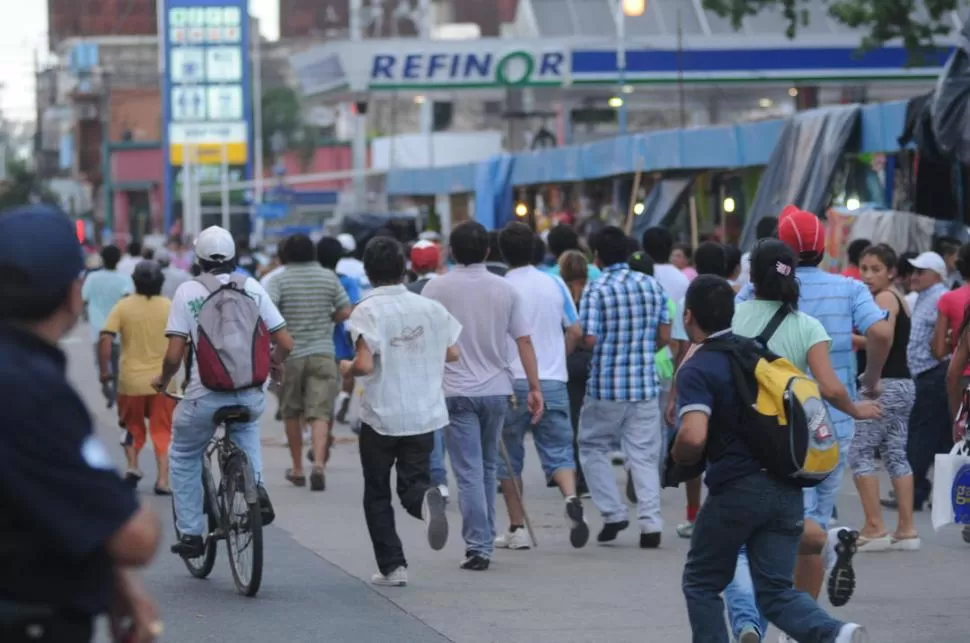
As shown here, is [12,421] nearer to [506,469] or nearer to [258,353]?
[258,353]

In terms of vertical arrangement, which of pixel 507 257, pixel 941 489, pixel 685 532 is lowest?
pixel 685 532

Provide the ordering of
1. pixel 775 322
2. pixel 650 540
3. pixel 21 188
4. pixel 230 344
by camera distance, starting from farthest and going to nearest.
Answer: pixel 21 188 → pixel 650 540 → pixel 230 344 → pixel 775 322

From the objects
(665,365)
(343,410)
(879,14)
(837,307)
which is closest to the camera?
(837,307)

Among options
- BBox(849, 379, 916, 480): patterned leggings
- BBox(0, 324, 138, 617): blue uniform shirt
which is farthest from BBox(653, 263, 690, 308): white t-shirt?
BBox(0, 324, 138, 617): blue uniform shirt

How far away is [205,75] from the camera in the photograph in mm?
77438

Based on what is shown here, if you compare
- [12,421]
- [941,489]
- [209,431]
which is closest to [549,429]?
[209,431]

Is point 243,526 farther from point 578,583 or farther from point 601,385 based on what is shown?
point 601,385

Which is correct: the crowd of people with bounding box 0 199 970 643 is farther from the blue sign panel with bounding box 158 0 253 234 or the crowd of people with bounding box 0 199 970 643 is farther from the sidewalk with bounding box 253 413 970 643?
the blue sign panel with bounding box 158 0 253 234

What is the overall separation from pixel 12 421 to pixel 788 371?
11.7 ft

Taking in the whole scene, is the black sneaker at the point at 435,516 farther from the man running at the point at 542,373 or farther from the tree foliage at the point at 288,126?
the tree foliage at the point at 288,126

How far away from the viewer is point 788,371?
6.60 m

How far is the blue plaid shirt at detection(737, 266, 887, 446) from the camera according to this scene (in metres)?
8.69

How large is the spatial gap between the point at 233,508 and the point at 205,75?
228 feet

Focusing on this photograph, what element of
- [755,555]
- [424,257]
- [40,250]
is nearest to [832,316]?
[755,555]
